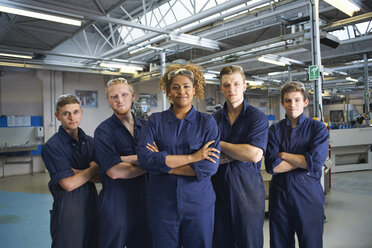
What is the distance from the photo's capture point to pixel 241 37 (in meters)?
6.78

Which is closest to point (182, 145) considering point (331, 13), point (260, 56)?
point (260, 56)

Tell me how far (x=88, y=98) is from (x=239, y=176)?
865cm

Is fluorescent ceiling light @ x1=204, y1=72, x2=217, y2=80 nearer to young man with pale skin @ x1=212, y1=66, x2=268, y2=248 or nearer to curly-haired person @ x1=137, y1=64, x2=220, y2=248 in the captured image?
young man with pale skin @ x1=212, y1=66, x2=268, y2=248

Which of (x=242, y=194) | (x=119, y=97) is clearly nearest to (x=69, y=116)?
(x=119, y=97)

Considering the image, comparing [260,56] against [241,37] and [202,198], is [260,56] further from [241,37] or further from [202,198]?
[202,198]

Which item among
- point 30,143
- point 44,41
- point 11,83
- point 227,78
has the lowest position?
point 30,143

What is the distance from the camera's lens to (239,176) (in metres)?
1.71

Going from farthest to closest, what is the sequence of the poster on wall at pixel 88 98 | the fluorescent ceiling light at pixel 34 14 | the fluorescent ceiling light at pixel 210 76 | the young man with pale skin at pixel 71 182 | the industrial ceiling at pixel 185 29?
the fluorescent ceiling light at pixel 210 76 → the poster on wall at pixel 88 98 → the industrial ceiling at pixel 185 29 → the fluorescent ceiling light at pixel 34 14 → the young man with pale skin at pixel 71 182

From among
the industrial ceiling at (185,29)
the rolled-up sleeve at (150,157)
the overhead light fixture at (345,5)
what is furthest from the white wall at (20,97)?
the overhead light fixture at (345,5)

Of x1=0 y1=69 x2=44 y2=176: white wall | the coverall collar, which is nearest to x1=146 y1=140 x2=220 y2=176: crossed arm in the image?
the coverall collar

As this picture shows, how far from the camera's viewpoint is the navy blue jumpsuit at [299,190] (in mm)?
1854

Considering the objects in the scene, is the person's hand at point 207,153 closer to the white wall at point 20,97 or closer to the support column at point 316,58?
the support column at point 316,58

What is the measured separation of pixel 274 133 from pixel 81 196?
1.47 m

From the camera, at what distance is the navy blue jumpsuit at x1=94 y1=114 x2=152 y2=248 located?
1.67 meters
